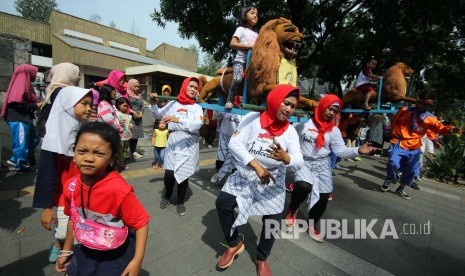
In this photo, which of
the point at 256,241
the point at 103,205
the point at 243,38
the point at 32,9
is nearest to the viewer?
the point at 103,205

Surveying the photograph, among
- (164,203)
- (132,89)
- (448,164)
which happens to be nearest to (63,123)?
(164,203)

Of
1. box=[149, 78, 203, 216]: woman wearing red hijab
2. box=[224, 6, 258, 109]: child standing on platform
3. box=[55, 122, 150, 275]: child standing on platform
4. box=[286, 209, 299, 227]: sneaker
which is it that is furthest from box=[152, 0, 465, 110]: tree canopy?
box=[55, 122, 150, 275]: child standing on platform

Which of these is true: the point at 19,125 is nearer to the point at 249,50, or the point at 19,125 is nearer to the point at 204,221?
the point at 204,221

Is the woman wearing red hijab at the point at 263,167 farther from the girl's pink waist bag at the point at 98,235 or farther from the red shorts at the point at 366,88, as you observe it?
the red shorts at the point at 366,88

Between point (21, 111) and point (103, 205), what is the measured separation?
12.9ft

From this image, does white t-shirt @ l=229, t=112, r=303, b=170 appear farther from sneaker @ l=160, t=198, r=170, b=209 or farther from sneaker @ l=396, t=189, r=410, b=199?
sneaker @ l=396, t=189, r=410, b=199

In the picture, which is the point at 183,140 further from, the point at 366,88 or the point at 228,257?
the point at 366,88

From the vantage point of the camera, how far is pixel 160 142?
5305mm

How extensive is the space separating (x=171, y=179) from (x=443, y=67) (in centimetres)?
1796

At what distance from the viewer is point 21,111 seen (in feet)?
14.1

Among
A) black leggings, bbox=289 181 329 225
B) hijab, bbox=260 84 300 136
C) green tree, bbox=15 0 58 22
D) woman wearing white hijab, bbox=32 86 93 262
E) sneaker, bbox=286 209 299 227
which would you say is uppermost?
green tree, bbox=15 0 58 22

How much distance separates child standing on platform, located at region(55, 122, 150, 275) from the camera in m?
1.49

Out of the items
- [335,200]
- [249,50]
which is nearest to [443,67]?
[335,200]

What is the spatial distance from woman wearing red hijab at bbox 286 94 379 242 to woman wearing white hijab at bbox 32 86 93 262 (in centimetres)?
232
